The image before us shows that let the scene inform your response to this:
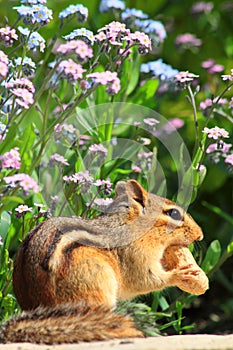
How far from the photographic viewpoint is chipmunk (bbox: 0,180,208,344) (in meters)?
2.98

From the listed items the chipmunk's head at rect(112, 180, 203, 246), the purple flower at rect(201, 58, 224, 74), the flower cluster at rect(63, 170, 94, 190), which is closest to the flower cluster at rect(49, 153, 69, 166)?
the flower cluster at rect(63, 170, 94, 190)

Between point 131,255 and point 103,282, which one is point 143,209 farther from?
point 103,282

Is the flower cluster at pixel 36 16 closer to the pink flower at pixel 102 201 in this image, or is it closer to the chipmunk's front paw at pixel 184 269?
the pink flower at pixel 102 201

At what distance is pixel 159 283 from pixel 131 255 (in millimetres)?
177

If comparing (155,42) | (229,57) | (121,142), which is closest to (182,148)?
(121,142)

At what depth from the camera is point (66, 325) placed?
2.98 meters

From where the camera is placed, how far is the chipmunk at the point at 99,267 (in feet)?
9.79

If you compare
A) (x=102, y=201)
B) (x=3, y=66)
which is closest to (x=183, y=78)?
(x=102, y=201)

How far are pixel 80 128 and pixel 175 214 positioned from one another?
1.01m

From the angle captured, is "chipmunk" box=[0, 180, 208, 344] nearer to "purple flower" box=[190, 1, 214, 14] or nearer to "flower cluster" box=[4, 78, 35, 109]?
"flower cluster" box=[4, 78, 35, 109]

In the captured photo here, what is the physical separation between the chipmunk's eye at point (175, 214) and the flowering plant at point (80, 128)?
280mm

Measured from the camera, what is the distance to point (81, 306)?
118 inches

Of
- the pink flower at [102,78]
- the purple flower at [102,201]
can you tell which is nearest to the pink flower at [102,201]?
the purple flower at [102,201]

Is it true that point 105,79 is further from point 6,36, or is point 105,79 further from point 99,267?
point 99,267
